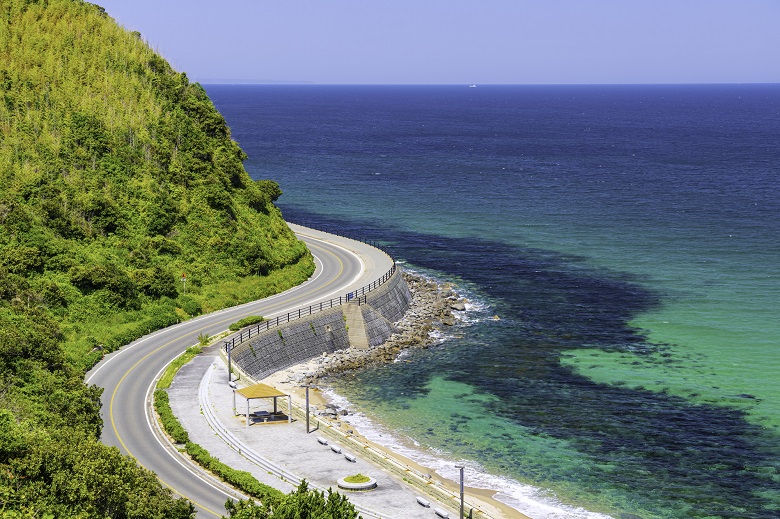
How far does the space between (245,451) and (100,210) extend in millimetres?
42294

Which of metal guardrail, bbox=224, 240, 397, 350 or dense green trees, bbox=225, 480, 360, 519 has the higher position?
dense green trees, bbox=225, 480, 360, 519

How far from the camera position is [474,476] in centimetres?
5606

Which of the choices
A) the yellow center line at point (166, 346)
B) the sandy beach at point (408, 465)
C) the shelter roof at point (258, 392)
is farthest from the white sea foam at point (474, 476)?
the yellow center line at point (166, 346)

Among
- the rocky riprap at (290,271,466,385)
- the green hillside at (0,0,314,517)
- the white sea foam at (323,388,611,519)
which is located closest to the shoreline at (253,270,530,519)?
the rocky riprap at (290,271,466,385)

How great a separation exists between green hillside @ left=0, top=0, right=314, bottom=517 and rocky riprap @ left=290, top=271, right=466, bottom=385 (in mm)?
12667

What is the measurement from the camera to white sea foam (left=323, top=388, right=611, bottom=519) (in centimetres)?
5169

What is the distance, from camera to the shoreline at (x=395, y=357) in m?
53.1

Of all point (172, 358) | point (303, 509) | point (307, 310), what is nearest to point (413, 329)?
point (307, 310)

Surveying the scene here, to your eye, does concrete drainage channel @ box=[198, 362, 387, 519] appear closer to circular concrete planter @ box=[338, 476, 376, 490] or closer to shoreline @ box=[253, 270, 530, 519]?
circular concrete planter @ box=[338, 476, 376, 490]

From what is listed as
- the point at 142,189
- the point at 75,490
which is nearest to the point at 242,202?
the point at 142,189

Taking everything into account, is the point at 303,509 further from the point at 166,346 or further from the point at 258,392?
the point at 166,346

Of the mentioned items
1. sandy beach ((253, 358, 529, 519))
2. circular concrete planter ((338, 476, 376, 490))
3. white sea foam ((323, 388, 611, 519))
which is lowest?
white sea foam ((323, 388, 611, 519))

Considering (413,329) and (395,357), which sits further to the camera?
(413,329)

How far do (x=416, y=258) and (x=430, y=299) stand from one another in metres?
20.5
